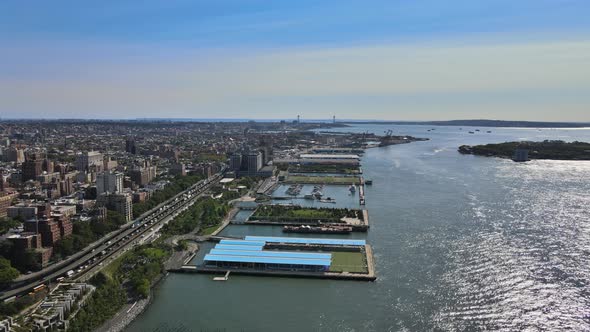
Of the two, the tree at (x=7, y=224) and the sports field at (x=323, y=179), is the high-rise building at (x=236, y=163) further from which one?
the tree at (x=7, y=224)

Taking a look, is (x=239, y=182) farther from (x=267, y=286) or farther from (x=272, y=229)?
(x=267, y=286)

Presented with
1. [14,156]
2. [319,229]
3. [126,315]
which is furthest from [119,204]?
[14,156]

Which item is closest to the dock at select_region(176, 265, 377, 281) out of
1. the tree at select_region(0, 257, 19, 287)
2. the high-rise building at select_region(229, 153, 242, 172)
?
the tree at select_region(0, 257, 19, 287)

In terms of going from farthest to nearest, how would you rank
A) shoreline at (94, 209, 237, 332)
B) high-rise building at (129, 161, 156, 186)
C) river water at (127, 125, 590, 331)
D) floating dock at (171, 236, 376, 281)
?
1. high-rise building at (129, 161, 156, 186)
2. floating dock at (171, 236, 376, 281)
3. river water at (127, 125, 590, 331)
4. shoreline at (94, 209, 237, 332)

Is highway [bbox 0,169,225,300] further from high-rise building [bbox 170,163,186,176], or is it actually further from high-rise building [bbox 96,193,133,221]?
high-rise building [bbox 170,163,186,176]

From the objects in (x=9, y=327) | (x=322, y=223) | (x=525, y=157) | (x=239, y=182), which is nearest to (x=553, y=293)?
(x=322, y=223)

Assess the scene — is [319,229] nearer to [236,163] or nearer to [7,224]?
[7,224]

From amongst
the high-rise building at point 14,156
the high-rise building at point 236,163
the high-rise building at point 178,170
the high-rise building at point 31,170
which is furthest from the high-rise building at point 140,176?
the high-rise building at point 14,156
